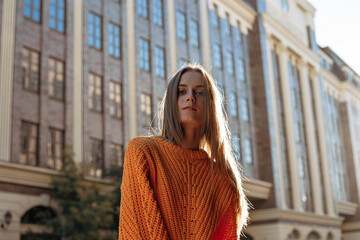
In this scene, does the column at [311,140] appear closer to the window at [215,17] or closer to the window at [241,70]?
the window at [241,70]

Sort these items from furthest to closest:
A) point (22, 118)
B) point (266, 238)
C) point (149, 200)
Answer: point (266, 238), point (22, 118), point (149, 200)

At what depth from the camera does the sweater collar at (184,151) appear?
243 cm

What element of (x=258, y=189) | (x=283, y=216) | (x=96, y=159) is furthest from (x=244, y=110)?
(x=96, y=159)

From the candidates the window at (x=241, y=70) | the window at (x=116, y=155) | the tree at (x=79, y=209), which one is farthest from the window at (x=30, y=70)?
the window at (x=241, y=70)

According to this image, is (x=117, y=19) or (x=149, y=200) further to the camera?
(x=117, y=19)

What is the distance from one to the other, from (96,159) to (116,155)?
1.30 m

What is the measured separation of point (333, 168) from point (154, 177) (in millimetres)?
45172

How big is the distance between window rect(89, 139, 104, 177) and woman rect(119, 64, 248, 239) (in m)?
18.1

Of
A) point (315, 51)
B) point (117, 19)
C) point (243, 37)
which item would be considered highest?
point (315, 51)

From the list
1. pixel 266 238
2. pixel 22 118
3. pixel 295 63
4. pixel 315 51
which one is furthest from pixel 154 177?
pixel 315 51

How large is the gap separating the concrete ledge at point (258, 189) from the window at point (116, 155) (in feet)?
35.0

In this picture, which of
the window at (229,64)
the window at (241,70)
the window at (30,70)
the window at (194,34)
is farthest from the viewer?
the window at (241,70)

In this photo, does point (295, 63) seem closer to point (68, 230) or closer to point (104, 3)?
point (104, 3)

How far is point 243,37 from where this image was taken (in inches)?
1389
